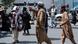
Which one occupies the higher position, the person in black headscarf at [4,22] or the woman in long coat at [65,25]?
the woman in long coat at [65,25]

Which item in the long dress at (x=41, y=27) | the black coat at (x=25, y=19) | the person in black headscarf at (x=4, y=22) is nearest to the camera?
the long dress at (x=41, y=27)

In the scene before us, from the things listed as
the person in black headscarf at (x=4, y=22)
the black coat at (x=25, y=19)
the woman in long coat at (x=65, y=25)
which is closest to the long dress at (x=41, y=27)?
the woman in long coat at (x=65, y=25)

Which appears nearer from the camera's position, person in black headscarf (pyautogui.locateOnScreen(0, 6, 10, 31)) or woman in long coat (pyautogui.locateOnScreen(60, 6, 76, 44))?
woman in long coat (pyautogui.locateOnScreen(60, 6, 76, 44))

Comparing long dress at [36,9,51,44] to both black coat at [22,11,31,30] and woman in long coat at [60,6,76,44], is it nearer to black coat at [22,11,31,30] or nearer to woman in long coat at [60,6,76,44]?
woman in long coat at [60,6,76,44]

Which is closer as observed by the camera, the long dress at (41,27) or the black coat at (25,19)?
the long dress at (41,27)

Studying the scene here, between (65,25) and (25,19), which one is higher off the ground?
(65,25)

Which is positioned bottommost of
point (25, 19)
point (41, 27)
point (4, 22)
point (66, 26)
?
point (4, 22)

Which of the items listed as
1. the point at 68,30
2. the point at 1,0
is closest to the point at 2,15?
the point at 68,30

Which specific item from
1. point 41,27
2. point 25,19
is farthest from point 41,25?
point 25,19

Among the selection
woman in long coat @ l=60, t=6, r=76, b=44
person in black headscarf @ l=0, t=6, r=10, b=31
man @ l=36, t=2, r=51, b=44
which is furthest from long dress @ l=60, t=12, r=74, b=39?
person in black headscarf @ l=0, t=6, r=10, b=31

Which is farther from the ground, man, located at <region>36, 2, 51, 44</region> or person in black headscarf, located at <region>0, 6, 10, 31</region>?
man, located at <region>36, 2, 51, 44</region>

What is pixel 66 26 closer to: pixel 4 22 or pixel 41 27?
pixel 41 27

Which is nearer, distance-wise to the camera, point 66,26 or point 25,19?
point 66,26

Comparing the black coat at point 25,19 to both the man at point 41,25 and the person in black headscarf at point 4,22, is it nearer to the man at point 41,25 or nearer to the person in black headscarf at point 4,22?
the person in black headscarf at point 4,22
